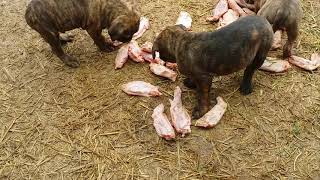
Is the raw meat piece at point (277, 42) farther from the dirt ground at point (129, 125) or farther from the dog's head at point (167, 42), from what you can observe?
the dog's head at point (167, 42)

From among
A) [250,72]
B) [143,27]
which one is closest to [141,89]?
[143,27]

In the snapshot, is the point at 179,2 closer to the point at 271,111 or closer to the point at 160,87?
the point at 160,87

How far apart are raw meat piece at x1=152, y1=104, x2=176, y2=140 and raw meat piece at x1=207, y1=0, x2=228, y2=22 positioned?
192 cm

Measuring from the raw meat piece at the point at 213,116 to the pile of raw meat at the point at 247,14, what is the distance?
960mm

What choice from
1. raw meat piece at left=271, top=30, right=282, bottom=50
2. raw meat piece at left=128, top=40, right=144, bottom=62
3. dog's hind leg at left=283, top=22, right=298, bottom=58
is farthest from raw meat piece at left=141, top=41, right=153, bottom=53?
dog's hind leg at left=283, top=22, right=298, bottom=58

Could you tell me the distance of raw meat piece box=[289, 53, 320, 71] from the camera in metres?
5.81

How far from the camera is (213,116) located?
520 centimetres

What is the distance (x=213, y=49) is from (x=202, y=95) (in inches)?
25.1

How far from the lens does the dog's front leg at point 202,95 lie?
5.11m

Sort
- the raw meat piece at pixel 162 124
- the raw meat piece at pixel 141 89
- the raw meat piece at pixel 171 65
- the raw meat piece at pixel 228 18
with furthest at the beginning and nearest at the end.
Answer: the raw meat piece at pixel 228 18 → the raw meat piece at pixel 171 65 → the raw meat piece at pixel 141 89 → the raw meat piece at pixel 162 124

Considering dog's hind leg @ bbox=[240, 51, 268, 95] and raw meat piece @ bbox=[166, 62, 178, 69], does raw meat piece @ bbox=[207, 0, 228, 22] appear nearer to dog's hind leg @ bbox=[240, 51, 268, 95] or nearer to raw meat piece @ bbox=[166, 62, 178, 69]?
raw meat piece @ bbox=[166, 62, 178, 69]

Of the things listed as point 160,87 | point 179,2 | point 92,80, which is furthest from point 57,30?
point 179,2

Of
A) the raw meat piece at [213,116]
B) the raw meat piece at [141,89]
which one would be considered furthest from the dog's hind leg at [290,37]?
the raw meat piece at [141,89]

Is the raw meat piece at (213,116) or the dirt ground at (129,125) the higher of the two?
the raw meat piece at (213,116)
